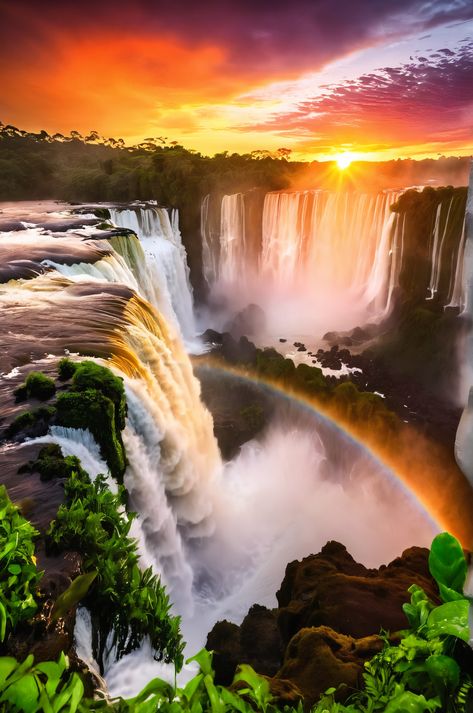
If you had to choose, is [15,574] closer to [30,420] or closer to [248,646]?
[30,420]

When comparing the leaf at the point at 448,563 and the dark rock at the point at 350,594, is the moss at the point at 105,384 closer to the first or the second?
the dark rock at the point at 350,594

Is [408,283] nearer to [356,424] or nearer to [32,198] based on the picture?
[356,424]

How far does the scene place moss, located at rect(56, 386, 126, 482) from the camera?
5828mm

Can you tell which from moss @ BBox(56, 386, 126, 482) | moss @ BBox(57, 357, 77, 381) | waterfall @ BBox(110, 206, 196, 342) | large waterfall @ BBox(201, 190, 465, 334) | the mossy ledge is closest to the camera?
the mossy ledge

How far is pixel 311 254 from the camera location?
99.6 ft

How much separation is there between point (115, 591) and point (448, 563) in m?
2.58

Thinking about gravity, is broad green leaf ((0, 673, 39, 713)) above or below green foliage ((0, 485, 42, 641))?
above

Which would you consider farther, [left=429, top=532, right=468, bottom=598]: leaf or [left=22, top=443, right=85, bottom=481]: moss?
[left=22, top=443, right=85, bottom=481]: moss

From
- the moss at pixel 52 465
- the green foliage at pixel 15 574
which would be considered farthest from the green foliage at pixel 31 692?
the moss at pixel 52 465

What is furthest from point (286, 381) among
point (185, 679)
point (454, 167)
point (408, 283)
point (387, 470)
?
point (454, 167)

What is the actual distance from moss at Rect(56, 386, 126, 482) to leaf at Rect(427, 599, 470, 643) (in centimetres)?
483

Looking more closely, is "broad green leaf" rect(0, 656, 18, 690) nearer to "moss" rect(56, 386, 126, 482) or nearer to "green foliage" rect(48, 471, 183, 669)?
"green foliage" rect(48, 471, 183, 669)

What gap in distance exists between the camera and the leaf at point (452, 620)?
161 centimetres

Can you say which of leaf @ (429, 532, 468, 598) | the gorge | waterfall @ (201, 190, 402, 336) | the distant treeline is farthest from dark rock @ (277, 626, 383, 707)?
the distant treeline
